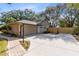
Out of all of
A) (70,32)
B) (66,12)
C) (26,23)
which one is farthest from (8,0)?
(70,32)

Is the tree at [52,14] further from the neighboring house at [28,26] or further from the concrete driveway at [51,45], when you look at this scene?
the concrete driveway at [51,45]

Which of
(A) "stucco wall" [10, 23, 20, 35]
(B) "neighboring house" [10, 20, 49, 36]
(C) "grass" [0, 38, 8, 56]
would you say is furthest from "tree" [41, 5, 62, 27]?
(C) "grass" [0, 38, 8, 56]

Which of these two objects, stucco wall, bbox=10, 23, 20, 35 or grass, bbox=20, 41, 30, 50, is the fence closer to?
grass, bbox=20, 41, 30, 50

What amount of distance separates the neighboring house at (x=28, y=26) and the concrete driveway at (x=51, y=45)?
115 millimetres

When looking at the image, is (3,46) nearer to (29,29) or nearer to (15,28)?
(15,28)

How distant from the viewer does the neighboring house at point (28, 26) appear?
8.36 ft

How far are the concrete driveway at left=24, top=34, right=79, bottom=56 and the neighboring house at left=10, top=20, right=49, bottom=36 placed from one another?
4.5 inches

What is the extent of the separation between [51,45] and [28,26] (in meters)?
0.49

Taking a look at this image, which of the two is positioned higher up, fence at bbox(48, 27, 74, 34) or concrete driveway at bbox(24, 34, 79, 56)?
fence at bbox(48, 27, 74, 34)

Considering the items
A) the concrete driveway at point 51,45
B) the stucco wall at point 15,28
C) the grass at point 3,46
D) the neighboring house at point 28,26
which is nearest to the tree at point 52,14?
the neighboring house at point 28,26

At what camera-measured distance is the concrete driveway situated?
8.41ft

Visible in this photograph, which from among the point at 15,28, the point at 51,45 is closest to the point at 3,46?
the point at 15,28

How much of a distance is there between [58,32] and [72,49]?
1.16 feet

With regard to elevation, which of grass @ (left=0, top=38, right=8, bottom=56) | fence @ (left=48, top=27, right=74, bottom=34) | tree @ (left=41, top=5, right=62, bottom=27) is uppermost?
tree @ (left=41, top=5, right=62, bottom=27)
